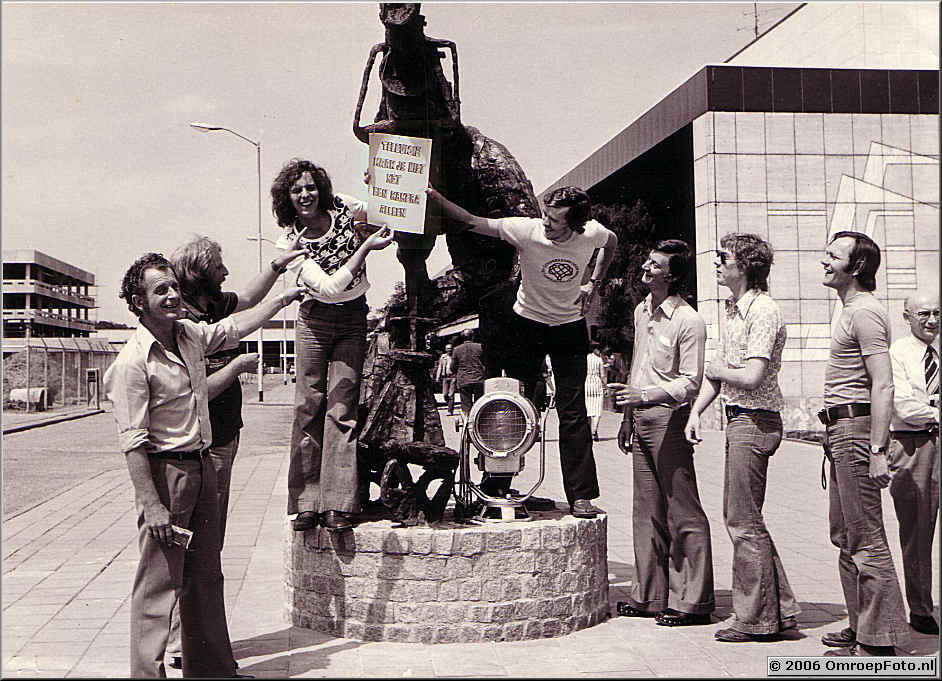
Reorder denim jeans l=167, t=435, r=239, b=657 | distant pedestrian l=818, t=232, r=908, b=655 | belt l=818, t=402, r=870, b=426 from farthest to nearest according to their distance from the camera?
denim jeans l=167, t=435, r=239, b=657 → belt l=818, t=402, r=870, b=426 → distant pedestrian l=818, t=232, r=908, b=655

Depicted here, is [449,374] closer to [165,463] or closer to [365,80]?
[365,80]

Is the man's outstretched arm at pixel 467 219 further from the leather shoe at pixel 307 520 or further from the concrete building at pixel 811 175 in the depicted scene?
the concrete building at pixel 811 175

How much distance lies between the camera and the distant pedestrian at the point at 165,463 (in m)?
4.37

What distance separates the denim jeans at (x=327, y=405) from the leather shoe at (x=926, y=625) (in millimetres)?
3470

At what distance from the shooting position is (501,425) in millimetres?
6426

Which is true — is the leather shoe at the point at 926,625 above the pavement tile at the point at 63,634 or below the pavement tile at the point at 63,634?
above

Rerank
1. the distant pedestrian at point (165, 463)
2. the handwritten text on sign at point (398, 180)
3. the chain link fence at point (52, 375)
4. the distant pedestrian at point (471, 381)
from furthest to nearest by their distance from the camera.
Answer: the chain link fence at point (52, 375) → the distant pedestrian at point (471, 381) → the handwritten text on sign at point (398, 180) → the distant pedestrian at point (165, 463)

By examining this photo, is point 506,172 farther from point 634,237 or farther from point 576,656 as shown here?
point 634,237

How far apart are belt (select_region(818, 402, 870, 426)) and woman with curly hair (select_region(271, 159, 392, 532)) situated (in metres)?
2.74

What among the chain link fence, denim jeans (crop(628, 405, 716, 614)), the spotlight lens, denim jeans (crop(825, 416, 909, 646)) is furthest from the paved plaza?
the chain link fence

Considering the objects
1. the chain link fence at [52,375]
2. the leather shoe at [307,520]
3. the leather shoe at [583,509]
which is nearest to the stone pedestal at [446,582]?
the leather shoe at [307,520]

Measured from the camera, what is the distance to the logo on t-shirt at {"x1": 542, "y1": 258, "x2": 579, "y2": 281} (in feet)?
20.9

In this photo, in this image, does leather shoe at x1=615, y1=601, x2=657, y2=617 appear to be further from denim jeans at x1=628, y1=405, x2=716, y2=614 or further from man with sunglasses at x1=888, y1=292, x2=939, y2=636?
man with sunglasses at x1=888, y1=292, x2=939, y2=636

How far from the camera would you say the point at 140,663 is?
4.36 m
